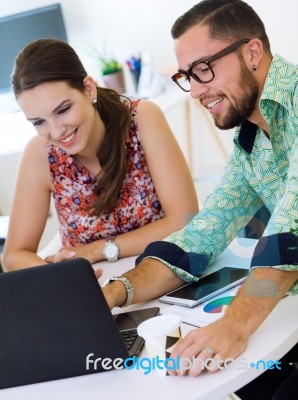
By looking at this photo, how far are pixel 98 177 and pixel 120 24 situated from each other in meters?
2.31

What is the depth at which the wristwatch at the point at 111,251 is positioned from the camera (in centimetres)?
166

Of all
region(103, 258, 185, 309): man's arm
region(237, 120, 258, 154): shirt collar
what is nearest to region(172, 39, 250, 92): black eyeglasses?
region(237, 120, 258, 154): shirt collar

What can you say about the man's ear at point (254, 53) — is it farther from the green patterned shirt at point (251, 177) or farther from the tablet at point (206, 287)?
the tablet at point (206, 287)

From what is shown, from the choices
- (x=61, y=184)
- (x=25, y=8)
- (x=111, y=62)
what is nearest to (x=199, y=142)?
(x=111, y=62)

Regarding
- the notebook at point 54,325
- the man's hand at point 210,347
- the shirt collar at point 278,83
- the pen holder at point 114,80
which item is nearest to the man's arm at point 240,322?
the man's hand at point 210,347

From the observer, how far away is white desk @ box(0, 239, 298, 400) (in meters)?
0.93

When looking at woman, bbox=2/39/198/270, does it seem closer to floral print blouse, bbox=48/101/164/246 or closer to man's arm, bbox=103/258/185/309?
floral print blouse, bbox=48/101/164/246

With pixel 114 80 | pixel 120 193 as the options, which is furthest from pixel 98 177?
pixel 114 80

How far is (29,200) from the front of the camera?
6.07ft

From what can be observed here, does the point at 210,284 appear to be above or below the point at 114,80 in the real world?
below

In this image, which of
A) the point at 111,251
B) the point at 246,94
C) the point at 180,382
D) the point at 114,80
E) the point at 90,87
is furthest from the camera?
the point at 114,80

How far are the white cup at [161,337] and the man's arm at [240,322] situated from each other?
0.01 metres

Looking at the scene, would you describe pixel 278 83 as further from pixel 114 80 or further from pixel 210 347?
pixel 114 80

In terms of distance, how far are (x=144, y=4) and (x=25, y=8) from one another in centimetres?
75
